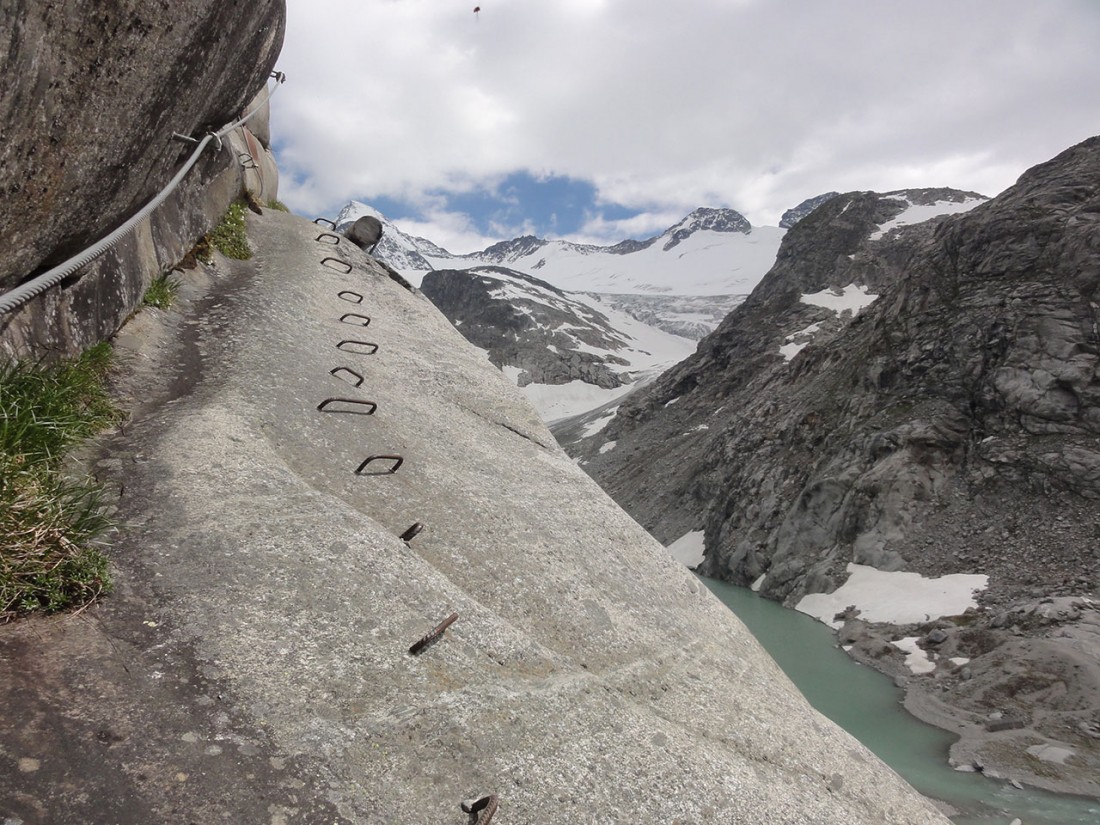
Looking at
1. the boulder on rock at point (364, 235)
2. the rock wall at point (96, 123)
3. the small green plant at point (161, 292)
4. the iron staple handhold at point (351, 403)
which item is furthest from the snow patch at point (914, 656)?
the rock wall at point (96, 123)

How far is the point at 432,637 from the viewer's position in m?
5.04

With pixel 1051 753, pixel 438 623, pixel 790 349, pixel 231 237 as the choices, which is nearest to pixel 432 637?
pixel 438 623

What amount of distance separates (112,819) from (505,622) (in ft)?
10.1

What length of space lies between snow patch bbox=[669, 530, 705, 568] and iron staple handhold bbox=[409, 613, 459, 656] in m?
56.7

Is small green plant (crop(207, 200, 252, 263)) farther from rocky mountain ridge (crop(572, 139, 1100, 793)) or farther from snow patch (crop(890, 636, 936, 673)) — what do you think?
snow patch (crop(890, 636, 936, 673))

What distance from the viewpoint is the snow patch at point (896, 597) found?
35.8m

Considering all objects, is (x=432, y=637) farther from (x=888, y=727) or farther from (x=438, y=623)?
(x=888, y=727)

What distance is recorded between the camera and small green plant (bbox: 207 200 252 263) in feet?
40.4

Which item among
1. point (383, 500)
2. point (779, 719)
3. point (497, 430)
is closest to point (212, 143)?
point (497, 430)

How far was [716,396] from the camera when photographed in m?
91.9

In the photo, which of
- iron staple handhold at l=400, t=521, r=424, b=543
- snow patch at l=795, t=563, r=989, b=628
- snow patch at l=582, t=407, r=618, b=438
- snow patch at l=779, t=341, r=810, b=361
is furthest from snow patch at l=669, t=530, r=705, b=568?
iron staple handhold at l=400, t=521, r=424, b=543

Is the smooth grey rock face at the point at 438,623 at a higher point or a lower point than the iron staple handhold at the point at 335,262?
lower

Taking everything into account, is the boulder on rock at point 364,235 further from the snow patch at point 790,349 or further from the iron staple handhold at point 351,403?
the snow patch at point 790,349

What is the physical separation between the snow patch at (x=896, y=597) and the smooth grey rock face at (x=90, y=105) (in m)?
39.1
